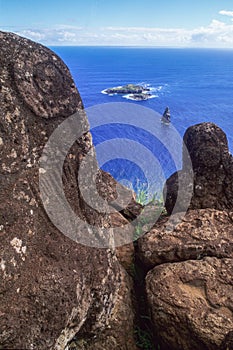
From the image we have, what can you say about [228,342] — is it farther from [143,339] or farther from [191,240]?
[191,240]

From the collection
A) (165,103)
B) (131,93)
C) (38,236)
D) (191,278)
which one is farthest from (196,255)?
(131,93)

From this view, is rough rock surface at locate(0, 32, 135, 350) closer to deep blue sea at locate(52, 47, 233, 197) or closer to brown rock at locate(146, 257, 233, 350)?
brown rock at locate(146, 257, 233, 350)

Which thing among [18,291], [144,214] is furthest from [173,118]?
[18,291]

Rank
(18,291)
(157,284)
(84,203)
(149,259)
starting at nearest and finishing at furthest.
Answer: (18,291) → (84,203) → (157,284) → (149,259)

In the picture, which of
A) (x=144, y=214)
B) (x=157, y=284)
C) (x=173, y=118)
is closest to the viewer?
(x=157, y=284)

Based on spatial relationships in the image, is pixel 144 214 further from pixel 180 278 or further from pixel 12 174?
pixel 12 174

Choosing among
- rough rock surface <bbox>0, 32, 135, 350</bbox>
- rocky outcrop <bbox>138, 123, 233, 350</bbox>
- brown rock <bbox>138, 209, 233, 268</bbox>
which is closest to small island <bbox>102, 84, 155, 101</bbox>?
rocky outcrop <bbox>138, 123, 233, 350</bbox>
